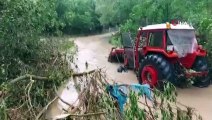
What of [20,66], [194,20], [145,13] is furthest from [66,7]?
[20,66]

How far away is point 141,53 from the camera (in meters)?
10.7

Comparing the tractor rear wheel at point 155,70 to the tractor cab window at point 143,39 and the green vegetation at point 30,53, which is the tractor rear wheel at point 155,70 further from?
the green vegetation at point 30,53

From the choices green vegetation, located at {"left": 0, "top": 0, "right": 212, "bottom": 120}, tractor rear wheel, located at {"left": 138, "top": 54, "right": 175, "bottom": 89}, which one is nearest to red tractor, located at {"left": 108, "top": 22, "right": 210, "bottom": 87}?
tractor rear wheel, located at {"left": 138, "top": 54, "right": 175, "bottom": 89}

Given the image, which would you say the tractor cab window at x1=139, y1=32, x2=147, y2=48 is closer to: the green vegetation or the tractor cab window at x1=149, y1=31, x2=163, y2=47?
the tractor cab window at x1=149, y1=31, x2=163, y2=47

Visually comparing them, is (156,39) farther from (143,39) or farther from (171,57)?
(171,57)

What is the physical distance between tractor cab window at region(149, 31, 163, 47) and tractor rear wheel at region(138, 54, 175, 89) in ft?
1.15

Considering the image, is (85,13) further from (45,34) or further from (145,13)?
(45,34)

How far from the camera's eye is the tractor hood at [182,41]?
384 inches

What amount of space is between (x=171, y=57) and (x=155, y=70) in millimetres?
567

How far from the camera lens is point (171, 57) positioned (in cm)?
941

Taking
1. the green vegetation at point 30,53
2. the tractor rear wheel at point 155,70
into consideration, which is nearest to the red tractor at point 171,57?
the tractor rear wheel at point 155,70

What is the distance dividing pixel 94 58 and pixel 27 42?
7653mm

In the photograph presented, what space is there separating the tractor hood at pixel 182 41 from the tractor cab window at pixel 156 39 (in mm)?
240

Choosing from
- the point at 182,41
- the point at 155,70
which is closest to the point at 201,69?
the point at 182,41
